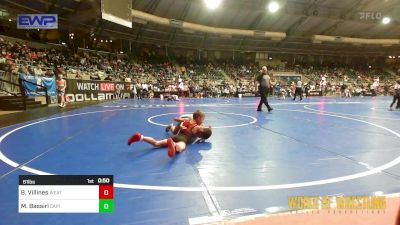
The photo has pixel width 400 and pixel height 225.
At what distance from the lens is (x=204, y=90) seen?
30.6 meters

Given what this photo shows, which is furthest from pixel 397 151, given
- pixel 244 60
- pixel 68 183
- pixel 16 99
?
pixel 244 60

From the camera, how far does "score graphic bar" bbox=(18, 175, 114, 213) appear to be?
7.14ft

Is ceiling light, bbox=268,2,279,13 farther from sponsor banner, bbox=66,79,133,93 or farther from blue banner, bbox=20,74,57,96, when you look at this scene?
blue banner, bbox=20,74,57,96

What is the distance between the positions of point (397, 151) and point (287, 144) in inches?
71.0

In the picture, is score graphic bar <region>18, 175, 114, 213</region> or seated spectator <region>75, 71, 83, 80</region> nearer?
score graphic bar <region>18, 175, 114, 213</region>

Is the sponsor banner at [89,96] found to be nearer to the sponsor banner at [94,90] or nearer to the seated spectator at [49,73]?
the sponsor banner at [94,90]

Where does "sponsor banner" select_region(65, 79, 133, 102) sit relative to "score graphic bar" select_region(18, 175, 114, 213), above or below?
above

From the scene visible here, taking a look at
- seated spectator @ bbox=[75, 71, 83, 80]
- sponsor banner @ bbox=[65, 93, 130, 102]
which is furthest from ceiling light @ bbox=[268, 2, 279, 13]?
seated spectator @ bbox=[75, 71, 83, 80]

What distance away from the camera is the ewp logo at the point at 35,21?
52.6 feet

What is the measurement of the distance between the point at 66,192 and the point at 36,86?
1714cm

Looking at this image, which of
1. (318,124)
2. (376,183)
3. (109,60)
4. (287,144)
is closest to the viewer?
(376,183)

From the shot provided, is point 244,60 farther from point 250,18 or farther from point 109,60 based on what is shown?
point 109,60

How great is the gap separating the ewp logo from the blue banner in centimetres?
268

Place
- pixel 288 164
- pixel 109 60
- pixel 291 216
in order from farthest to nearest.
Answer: pixel 109 60 → pixel 288 164 → pixel 291 216
